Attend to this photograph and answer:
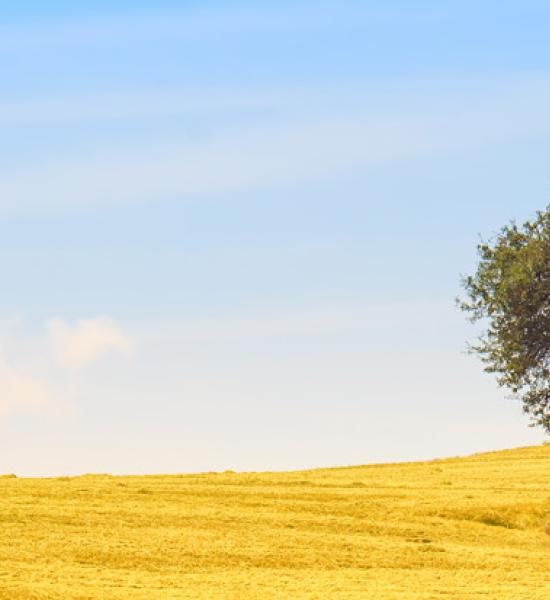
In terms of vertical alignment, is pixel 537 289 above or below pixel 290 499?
above

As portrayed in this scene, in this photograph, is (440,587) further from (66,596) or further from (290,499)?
(290,499)

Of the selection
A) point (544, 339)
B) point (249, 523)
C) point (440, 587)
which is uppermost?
point (544, 339)

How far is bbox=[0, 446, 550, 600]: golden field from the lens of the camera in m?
23.3

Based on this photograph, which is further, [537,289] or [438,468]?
[438,468]

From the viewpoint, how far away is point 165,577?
944 inches

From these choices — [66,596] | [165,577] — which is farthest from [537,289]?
[66,596]

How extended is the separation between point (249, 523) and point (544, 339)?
47.9 ft

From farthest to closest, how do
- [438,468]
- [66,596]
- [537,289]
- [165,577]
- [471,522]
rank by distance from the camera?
[438,468], [537,289], [471,522], [165,577], [66,596]

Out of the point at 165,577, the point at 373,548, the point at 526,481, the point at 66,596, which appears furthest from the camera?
the point at 526,481

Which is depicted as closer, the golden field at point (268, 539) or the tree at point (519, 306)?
the golden field at point (268, 539)

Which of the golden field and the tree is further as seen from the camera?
the tree

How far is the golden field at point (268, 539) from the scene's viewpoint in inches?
917

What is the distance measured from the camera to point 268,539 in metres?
28.7

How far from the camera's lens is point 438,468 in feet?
169
